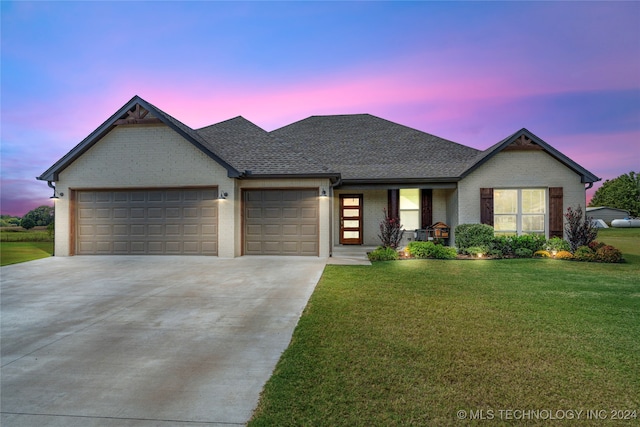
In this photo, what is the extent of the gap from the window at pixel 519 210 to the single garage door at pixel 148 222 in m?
11.9

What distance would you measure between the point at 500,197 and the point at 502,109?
40.3ft

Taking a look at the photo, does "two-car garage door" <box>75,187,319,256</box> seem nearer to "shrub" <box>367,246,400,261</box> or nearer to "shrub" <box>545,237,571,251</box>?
"shrub" <box>367,246,400,261</box>

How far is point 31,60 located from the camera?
46.4 ft

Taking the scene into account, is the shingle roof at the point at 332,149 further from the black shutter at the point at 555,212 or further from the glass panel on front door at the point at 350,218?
the glass panel on front door at the point at 350,218

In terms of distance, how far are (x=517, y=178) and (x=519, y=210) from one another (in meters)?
1.36

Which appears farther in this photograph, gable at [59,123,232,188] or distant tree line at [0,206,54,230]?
distant tree line at [0,206,54,230]

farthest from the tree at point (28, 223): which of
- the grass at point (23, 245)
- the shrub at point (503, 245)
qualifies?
the shrub at point (503, 245)

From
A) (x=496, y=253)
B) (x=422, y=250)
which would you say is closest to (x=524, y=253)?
(x=496, y=253)

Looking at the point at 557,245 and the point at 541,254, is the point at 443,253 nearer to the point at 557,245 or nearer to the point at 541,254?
the point at 541,254

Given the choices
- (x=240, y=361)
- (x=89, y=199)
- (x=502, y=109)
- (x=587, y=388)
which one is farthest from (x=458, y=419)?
(x=502, y=109)

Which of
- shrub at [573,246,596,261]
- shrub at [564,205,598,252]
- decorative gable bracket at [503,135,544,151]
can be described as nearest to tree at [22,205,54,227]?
decorative gable bracket at [503,135,544,151]

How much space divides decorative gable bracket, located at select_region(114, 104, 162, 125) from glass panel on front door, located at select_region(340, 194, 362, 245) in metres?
8.83

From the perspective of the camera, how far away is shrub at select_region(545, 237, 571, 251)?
11.4 meters

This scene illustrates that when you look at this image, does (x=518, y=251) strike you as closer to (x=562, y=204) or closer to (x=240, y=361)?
(x=562, y=204)
